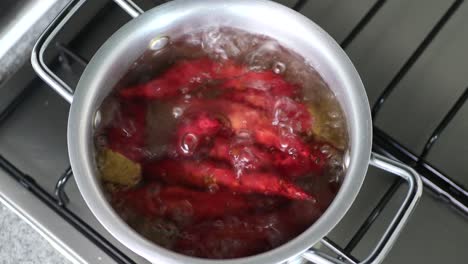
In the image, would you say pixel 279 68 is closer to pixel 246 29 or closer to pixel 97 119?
pixel 246 29

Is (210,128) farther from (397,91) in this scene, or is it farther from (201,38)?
(397,91)

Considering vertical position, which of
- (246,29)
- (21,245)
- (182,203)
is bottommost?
(21,245)

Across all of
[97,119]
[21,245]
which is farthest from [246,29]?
[21,245]

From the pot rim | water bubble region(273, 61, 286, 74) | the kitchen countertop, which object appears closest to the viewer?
the pot rim

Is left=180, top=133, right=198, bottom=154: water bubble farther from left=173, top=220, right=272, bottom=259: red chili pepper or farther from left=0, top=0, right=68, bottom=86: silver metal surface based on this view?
left=0, top=0, right=68, bottom=86: silver metal surface

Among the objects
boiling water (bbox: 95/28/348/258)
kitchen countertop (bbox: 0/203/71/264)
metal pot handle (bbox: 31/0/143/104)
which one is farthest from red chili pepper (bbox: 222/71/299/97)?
kitchen countertop (bbox: 0/203/71/264)
